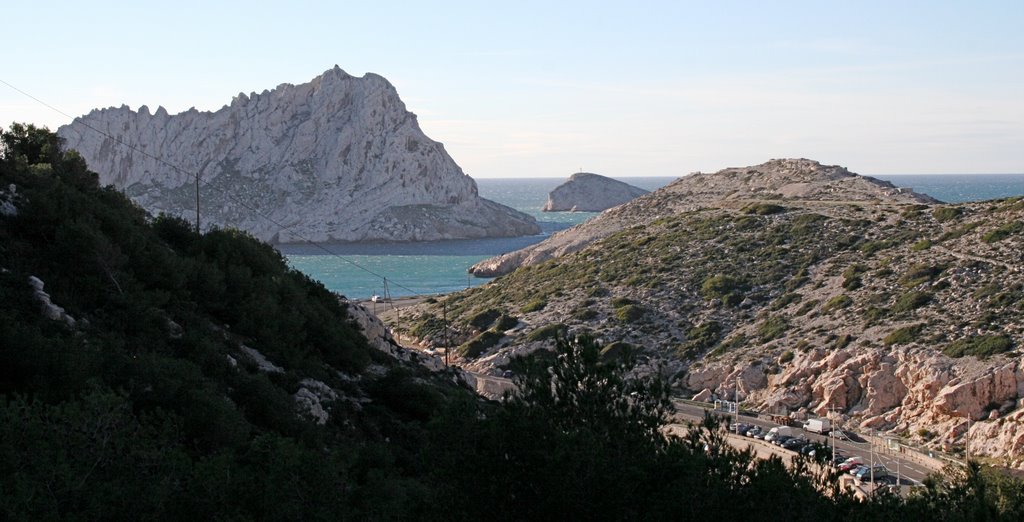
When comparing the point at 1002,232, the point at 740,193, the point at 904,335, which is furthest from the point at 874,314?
the point at 740,193

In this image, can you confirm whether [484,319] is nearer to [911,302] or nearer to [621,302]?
[621,302]

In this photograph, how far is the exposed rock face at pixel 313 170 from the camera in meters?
163

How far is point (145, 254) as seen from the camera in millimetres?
21125

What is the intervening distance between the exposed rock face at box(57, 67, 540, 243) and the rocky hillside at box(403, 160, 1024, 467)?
9301cm

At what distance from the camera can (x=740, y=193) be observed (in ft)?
269

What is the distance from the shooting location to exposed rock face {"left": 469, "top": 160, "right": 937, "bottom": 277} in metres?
73.6

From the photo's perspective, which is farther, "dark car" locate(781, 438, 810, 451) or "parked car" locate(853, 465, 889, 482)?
"dark car" locate(781, 438, 810, 451)

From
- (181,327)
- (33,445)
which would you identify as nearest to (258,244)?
(181,327)

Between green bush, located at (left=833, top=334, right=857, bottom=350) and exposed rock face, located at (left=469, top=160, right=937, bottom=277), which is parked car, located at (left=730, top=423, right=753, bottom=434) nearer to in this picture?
green bush, located at (left=833, top=334, right=857, bottom=350)

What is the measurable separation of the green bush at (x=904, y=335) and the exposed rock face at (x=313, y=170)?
4817 inches

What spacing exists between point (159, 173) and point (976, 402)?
162774 mm

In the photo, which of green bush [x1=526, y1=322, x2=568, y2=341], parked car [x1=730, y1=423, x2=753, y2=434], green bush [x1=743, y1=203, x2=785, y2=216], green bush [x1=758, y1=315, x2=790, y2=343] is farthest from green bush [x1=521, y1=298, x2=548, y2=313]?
parked car [x1=730, y1=423, x2=753, y2=434]

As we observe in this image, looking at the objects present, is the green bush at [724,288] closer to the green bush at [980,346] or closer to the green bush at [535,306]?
the green bush at [535,306]

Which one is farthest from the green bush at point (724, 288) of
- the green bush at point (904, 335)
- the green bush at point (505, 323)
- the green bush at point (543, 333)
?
the green bush at point (904, 335)
